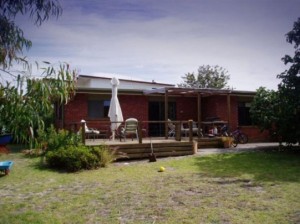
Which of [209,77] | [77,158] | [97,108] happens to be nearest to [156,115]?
[97,108]

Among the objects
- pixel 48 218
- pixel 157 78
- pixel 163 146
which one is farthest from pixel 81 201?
pixel 157 78

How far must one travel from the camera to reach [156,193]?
702cm

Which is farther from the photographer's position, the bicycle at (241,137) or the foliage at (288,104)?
the bicycle at (241,137)

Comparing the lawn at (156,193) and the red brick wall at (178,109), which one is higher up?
the red brick wall at (178,109)

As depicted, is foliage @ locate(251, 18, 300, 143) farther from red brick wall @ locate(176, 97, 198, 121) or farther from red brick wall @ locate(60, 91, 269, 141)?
red brick wall @ locate(176, 97, 198, 121)

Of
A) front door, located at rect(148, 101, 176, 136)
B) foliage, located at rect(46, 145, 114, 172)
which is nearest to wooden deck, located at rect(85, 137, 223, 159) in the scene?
foliage, located at rect(46, 145, 114, 172)

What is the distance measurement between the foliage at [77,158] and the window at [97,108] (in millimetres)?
6839

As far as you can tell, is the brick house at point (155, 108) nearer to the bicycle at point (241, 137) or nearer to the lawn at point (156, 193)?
the bicycle at point (241, 137)

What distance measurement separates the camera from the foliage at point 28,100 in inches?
164

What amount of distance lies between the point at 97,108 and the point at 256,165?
32.1 feet

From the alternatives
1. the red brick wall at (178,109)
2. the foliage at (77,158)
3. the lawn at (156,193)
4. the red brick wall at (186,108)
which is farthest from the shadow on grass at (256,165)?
the red brick wall at (186,108)

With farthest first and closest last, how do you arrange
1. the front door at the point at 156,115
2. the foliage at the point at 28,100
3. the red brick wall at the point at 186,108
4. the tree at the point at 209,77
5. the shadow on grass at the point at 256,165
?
1. the tree at the point at 209,77
2. the red brick wall at the point at 186,108
3. the front door at the point at 156,115
4. the shadow on grass at the point at 256,165
5. the foliage at the point at 28,100

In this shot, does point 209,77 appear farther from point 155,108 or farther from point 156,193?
point 156,193

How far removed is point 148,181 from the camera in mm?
8320
